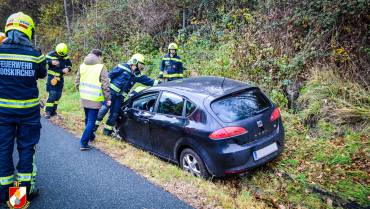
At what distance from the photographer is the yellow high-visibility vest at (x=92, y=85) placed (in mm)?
6633

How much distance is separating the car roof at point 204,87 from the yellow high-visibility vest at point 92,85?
43.8 inches

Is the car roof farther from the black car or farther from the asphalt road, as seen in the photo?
the asphalt road

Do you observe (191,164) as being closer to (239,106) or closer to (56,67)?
(239,106)

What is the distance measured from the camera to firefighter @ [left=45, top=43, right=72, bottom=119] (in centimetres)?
941

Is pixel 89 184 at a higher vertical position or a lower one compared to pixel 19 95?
lower

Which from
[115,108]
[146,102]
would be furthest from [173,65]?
[146,102]

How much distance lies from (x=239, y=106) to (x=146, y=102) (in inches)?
83.1

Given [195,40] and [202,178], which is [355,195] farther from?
[195,40]

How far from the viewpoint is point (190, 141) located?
17.9 feet

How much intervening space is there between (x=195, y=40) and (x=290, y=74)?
5.27m

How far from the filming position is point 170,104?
6.07 m

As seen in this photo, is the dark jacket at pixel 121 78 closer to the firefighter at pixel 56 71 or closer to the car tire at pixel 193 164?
the firefighter at pixel 56 71

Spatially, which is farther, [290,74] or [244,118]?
[290,74]

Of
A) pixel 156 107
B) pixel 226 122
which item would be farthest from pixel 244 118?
pixel 156 107
